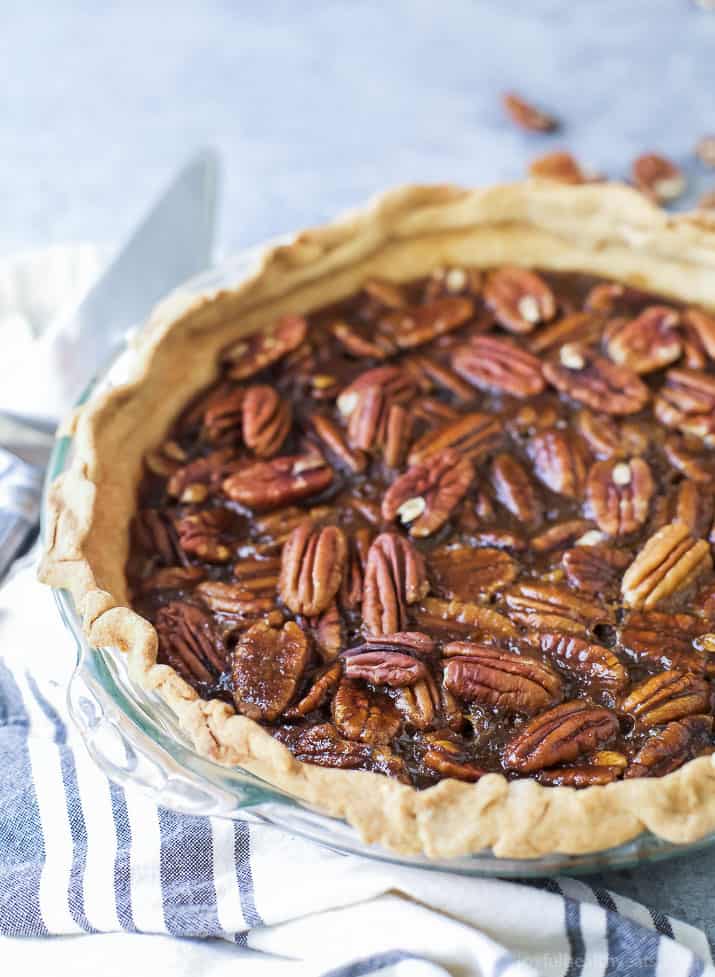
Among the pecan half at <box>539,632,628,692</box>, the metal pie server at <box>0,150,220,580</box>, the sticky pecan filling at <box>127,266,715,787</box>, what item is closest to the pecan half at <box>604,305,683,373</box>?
the sticky pecan filling at <box>127,266,715,787</box>

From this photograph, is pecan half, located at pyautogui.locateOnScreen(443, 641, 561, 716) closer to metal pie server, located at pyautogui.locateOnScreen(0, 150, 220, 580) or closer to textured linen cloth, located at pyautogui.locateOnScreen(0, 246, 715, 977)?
textured linen cloth, located at pyautogui.locateOnScreen(0, 246, 715, 977)

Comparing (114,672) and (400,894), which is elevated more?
(114,672)

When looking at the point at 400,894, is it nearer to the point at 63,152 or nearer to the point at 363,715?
the point at 363,715

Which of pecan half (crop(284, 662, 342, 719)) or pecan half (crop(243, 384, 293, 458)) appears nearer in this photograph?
pecan half (crop(284, 662, 342, 719))

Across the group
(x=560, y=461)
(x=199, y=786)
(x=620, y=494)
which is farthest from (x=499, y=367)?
(x=199, y=786)

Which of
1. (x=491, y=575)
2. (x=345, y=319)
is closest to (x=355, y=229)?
(x=345, y=319)

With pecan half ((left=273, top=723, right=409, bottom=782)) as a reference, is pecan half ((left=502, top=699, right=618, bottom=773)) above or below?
below

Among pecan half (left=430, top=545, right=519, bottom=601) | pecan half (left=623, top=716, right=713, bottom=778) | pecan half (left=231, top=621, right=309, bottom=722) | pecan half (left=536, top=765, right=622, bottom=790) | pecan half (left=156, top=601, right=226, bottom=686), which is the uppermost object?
pecan half (left=156, top=601, right=226, bottom=686)
